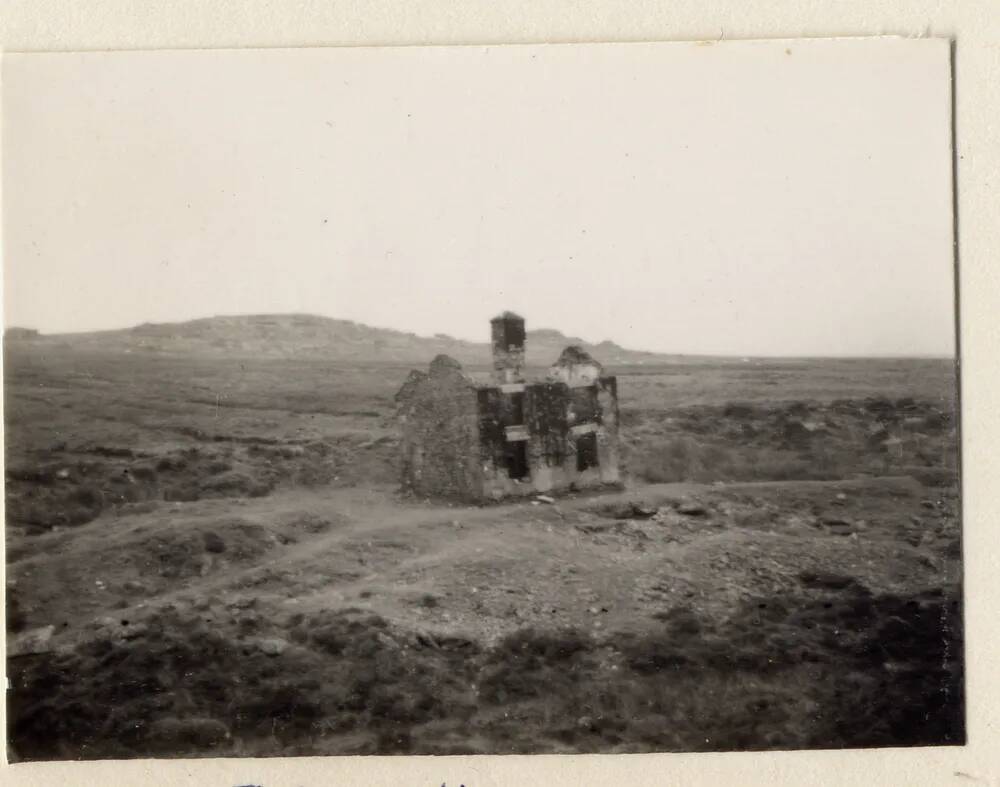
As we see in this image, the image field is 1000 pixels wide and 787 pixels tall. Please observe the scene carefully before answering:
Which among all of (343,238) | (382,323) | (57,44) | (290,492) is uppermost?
(57,44)

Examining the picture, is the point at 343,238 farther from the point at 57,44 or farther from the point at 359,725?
the point at 359,725

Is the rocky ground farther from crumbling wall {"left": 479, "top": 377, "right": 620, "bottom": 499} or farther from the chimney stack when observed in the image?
the chimney stack

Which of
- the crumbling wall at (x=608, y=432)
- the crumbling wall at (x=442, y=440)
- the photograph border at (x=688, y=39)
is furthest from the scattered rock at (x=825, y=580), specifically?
the crumbling wall at (x=442, y=440)

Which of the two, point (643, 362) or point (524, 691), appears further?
point (643, 362)

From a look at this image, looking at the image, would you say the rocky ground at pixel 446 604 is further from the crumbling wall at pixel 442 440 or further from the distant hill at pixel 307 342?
the crumbling wall at pixel 442 440

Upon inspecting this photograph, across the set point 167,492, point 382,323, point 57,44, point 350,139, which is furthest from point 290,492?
point 57,44

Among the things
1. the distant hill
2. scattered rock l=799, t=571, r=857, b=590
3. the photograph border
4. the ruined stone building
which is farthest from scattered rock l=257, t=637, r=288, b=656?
scattered rock l=799, t=571, r=857, b=590

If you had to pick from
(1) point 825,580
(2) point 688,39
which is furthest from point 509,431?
(2) point 688,39
